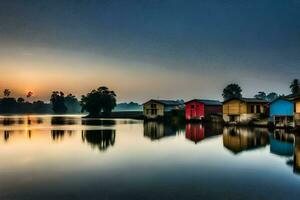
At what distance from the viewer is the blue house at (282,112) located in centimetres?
5025

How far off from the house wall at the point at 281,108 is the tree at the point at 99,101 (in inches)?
3317

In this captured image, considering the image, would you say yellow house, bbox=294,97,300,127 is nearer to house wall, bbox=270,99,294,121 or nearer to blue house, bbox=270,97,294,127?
blue house, bbox=270,97,294,127

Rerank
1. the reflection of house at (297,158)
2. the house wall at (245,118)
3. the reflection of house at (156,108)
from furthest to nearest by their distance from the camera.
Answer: the reflection of house at (156,108) < the house wall at (245,118) < the reflection of house at (297,158)

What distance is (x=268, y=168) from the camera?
801 inches

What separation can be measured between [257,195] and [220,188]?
6.22 ft

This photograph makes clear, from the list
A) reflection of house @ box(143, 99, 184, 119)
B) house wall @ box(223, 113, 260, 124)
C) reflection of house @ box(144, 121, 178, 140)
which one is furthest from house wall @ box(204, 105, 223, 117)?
reflection of house @ box(144, 121, 178, 140)

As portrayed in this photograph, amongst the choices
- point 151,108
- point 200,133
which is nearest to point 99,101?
point 151,108

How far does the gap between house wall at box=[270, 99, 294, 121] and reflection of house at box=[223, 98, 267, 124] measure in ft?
29.8

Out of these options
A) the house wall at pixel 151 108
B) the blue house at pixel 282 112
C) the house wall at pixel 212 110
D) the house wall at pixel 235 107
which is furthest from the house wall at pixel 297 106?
the house wall at pixel 151 108

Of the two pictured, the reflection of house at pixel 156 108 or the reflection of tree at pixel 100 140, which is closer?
the reflection of tree at pixel 100 140

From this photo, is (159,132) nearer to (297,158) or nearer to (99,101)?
(297,158)

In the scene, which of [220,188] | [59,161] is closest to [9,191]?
[59,161]

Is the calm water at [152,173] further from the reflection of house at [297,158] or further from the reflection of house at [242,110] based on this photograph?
the reflection of house at [242,110]

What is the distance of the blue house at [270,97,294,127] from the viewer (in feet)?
165
